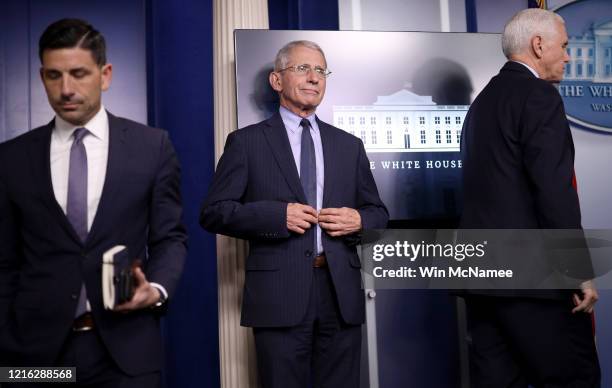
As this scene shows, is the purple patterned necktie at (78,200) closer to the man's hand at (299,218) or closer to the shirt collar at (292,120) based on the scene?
the man's hand at (299,218)

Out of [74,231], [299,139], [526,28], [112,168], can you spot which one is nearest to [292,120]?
[299,139]

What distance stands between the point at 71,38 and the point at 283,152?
109cm

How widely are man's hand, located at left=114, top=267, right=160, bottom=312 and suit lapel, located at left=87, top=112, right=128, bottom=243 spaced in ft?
0.59

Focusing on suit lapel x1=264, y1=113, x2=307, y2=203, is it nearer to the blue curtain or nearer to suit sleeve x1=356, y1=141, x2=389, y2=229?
suit sleeve x1=356, y1=141, x2=389, y2=229

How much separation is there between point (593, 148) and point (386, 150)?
4.34ft

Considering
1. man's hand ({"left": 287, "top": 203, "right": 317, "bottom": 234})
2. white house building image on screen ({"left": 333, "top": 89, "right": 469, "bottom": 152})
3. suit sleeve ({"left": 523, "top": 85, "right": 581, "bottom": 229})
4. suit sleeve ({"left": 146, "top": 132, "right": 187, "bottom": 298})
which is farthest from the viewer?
white house building image on screen ({"left": 333, "top": 89, "right": 469, "bottom": 152})

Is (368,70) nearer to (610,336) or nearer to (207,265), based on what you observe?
(207,265)

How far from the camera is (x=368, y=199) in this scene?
2576 mm

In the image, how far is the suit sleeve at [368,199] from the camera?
251cm

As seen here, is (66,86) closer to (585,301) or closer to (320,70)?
(320,70)

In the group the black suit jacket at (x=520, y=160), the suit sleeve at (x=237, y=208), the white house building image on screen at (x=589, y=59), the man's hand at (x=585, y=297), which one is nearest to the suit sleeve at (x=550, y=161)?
the black suit jacket at (x=520, y=160)

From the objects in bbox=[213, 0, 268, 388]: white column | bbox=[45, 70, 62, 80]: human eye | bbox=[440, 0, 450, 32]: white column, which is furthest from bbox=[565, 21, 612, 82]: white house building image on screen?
bbox=[45, 70, 62, 80]: human eye

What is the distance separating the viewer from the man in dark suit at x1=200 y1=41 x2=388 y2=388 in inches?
92.3

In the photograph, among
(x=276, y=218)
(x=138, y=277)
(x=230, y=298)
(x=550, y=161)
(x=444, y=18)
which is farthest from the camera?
(x=444, y=18)
